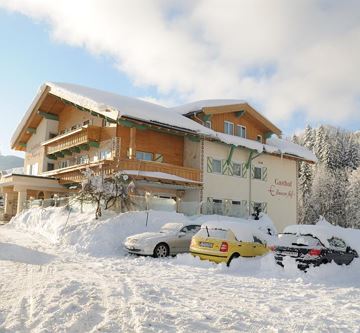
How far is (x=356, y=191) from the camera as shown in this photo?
2136 inches

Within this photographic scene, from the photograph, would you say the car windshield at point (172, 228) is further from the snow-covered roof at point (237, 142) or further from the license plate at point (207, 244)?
the snow-covered roof at point (237, 142)

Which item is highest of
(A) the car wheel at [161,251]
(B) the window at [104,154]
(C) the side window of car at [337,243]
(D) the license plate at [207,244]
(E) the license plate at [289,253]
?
(B) the window at [104,154]

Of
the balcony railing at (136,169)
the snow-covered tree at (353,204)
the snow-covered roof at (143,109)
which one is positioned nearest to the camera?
the balcony railing at (136,169)

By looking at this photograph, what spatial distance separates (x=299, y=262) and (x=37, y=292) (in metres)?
7.63

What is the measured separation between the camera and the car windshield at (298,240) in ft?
41.1

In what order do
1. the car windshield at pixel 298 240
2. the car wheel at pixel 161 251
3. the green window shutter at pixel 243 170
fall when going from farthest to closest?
the green window shutter at pixel 243 170, the car wheel at pixel 161 251, the car windshield at pixel 298 240

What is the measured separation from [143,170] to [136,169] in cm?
48

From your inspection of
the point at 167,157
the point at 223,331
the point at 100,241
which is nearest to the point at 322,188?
the point at 167,157

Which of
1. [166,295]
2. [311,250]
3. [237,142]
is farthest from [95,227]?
[237,142]

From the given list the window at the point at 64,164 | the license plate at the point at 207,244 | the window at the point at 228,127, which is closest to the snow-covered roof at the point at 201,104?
the window at the point at 228,127

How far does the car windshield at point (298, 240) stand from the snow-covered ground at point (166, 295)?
80 centimetres

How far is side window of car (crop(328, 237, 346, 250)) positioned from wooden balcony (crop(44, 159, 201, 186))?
1251 centimetres

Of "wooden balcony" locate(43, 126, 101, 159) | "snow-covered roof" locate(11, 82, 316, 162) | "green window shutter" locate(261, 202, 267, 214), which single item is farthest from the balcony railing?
"green window shutter" locate(261, 202, 267, 214)

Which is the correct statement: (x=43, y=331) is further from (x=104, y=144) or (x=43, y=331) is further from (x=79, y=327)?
(x=104, y=144)
